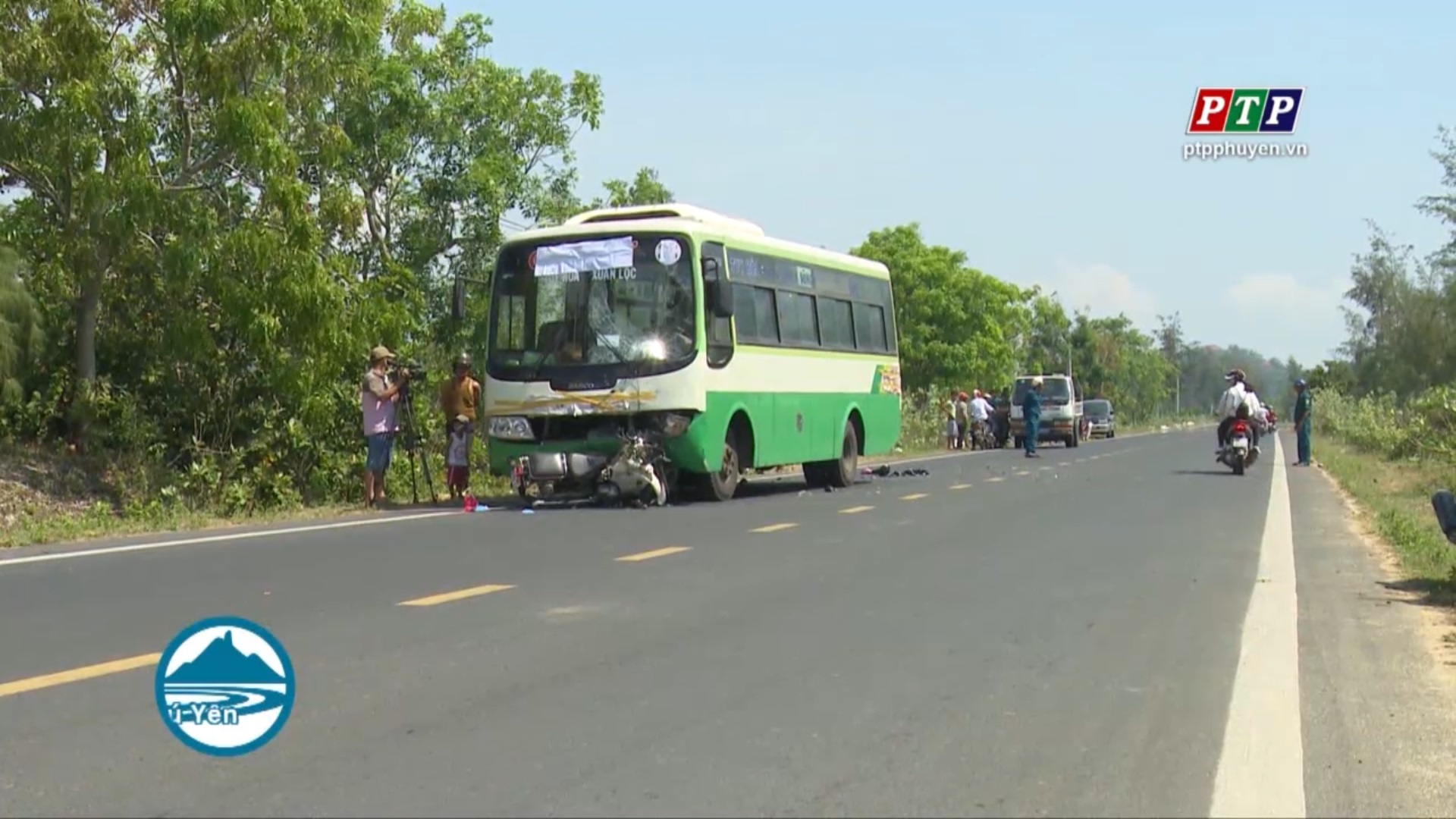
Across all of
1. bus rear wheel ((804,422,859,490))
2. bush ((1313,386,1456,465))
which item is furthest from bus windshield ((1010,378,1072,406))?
bus rear wheel ((804,422,859,490))

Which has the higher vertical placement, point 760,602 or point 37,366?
point 37,366

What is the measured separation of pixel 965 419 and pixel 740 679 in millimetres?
35846

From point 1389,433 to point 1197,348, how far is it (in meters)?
125

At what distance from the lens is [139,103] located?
16000 millimetres

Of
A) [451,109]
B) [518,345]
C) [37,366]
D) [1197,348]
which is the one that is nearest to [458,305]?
[518,345]

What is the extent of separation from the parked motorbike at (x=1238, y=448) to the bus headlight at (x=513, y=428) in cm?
1291

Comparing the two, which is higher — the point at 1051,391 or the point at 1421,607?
the point at 1051,391

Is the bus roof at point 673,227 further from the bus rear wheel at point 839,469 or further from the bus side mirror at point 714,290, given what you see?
the bus rear wheel at point 839,469

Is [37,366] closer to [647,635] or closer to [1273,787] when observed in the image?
[647,635]

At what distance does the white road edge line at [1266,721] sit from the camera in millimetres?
4922

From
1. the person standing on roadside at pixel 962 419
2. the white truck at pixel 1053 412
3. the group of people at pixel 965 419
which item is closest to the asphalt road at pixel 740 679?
the group of people at pixel 965 419

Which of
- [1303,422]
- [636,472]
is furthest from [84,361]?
[1303,422]

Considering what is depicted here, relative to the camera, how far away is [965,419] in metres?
41.9

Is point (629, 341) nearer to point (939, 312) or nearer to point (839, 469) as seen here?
point (839, 469)
